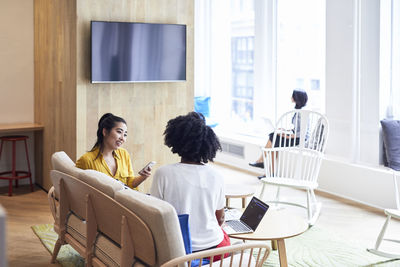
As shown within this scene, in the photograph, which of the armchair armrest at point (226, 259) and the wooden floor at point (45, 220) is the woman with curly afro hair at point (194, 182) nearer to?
the armchair armrest at point (226, 259)

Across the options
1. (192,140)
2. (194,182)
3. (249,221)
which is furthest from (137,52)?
(194,182)

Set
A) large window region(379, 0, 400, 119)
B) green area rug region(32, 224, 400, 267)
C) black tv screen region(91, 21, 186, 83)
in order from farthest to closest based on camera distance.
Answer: large window region(379, 0, 400, 119) → black tv screen region(91, 21, 186, 83) → green area rug region(32, 224, 400, 267)

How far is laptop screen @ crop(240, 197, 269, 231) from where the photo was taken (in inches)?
132

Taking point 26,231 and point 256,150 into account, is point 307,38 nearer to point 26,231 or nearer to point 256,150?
point 256,150

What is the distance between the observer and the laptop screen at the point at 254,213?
11.0ft

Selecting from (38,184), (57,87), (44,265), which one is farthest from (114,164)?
(38,184)

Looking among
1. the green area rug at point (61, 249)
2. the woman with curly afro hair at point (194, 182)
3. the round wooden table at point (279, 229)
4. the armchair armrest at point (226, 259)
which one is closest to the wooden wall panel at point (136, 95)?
the green area rug at point (61, 249)

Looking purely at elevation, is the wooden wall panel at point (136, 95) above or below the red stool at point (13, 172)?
above

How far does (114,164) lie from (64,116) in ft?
5.90

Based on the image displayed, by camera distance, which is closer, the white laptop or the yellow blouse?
the white laptop

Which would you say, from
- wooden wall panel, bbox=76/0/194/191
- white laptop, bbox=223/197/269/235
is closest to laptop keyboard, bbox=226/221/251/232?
white laptop, bbox=223/197/269/235

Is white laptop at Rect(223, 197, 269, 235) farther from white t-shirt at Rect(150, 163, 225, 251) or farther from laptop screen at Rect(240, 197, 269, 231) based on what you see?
white t-shirt at Rect(150, 163, 225, 251)

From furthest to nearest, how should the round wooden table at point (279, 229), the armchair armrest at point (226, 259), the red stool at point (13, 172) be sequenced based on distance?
1. the red stool at point (13, 172)
2. the round wooden table at point (279, 229)
3. the armchair armrest at point (226, 259)

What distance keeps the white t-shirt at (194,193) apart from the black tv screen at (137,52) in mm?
2716
